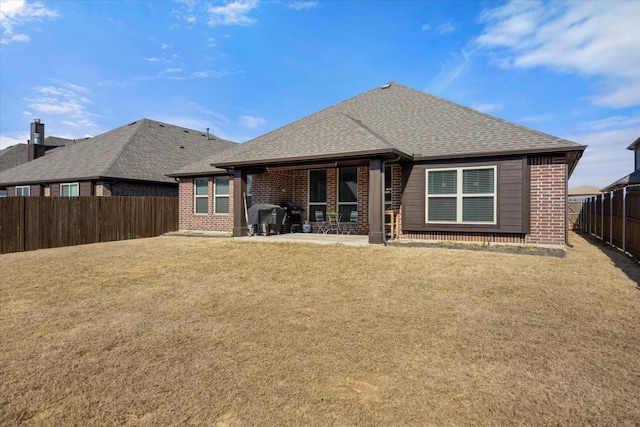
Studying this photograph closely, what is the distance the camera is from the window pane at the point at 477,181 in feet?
29.6

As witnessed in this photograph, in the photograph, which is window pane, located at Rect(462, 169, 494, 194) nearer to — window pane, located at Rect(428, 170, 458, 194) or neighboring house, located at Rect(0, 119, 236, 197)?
window pane, located at Rect(428, 170, 458, 194)

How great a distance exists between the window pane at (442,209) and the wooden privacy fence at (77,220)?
11.1 meters

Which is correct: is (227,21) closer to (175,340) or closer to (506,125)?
(506,125)

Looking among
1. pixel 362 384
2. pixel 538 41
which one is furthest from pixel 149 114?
pixel 362 384

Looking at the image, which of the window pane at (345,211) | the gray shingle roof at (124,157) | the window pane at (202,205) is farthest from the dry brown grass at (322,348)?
the gray shingle roof at (124,157)

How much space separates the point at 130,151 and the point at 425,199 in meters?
16.3

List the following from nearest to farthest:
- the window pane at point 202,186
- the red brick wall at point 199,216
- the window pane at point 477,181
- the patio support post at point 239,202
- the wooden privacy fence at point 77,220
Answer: the window pane at point 477,181 → the wooden privacy fence at point 77,220 → the patio support post at point 239,202 → the red brick wall at point 199,216 → the window pane at point 202,186

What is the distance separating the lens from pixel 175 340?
313 cm

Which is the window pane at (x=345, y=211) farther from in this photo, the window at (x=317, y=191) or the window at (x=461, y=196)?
the window at (x=461, y=196)

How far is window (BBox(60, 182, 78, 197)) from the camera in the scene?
54.8 feet

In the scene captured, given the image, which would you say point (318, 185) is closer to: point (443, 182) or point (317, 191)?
point (317, 191)

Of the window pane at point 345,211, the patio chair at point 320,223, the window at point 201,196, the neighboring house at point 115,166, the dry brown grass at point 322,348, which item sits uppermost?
the neighboring house at point 115,166

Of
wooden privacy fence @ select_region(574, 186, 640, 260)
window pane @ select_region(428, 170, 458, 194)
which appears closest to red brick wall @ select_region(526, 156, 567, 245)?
wooden privacy fence @ select_region(574, 186, 640, 260)

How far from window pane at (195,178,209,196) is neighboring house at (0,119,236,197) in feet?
6.87
